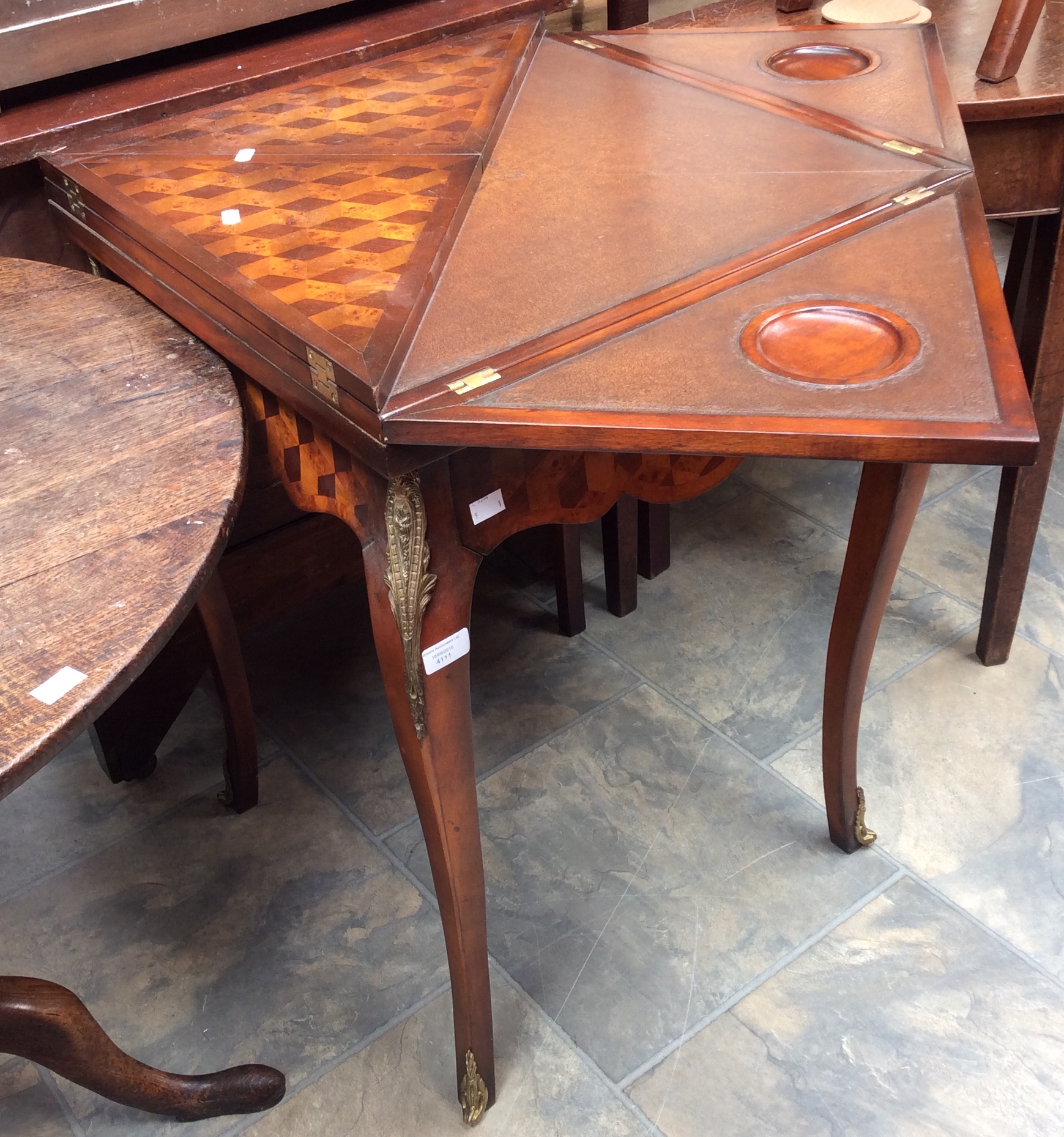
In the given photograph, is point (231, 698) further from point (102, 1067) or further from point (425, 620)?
point (425, 620)

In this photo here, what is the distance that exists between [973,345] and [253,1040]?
3.88 ft

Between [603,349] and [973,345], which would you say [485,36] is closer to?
[603,349]

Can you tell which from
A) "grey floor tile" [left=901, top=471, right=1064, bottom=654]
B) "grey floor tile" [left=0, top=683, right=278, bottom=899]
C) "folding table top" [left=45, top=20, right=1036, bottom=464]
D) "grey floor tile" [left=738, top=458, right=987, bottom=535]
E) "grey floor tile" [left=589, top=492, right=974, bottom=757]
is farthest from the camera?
"grey floor tile" [left=738, top=458, right=987, bottom=535]

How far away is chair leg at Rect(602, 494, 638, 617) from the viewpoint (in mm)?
1958

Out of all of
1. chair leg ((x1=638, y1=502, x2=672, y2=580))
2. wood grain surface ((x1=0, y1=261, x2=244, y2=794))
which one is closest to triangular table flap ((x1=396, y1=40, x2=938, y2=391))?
wood grain surface ((x1=0, y1=261, x2=244, y2=794))

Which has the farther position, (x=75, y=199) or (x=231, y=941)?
(x=231, y=941)

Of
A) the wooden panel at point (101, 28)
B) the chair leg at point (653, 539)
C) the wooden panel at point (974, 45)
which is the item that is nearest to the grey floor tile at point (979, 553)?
the chair leg at point (653, 539)

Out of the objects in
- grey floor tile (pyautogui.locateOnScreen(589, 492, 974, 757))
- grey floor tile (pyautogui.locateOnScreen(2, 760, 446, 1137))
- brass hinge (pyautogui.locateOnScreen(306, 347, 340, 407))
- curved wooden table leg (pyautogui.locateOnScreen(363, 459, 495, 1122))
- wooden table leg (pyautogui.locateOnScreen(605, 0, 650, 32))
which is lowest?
grey floor tile (pyautogui.locateOnScreen(2, 760, 446, 1137))

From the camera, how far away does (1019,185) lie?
1473 millimetres

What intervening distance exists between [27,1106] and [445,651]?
0.87 metres

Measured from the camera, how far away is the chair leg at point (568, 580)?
6.37 ft

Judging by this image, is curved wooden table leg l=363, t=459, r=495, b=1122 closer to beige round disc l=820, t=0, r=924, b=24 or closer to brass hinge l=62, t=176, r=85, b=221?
brass hinge l=62, t=176, r=85, b=221

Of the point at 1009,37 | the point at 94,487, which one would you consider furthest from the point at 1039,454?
the point at 94,487

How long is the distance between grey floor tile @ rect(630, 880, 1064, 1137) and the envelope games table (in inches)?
10.3
